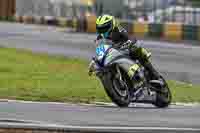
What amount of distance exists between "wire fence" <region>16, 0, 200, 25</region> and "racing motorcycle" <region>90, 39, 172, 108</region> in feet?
119

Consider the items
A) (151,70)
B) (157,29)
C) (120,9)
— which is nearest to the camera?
(151,70)

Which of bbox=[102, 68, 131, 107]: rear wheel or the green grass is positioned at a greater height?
bbox=[102, 68, 131, 107]: rear wheel

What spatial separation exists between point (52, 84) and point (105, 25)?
328cm

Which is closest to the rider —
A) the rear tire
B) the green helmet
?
the green helmet

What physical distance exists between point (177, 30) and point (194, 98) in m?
25.7

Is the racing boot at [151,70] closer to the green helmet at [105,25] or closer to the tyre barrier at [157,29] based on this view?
the green helmet at [105,25]

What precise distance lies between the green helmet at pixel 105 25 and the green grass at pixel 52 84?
5.24 ft

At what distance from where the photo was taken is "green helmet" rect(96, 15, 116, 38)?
12195 millimetres

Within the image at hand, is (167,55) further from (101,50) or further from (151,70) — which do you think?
(101,50)

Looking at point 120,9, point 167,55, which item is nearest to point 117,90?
point 167,55

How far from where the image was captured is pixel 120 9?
63.8 metres

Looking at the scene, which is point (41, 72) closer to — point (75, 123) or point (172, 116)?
point (172, 116)

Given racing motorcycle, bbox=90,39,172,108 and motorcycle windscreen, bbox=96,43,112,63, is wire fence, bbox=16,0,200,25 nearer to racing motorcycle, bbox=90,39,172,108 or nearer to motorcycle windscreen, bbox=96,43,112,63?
racing motorcycle, bbox=90,39,172,108

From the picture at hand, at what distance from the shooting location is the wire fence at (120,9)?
175 ft
